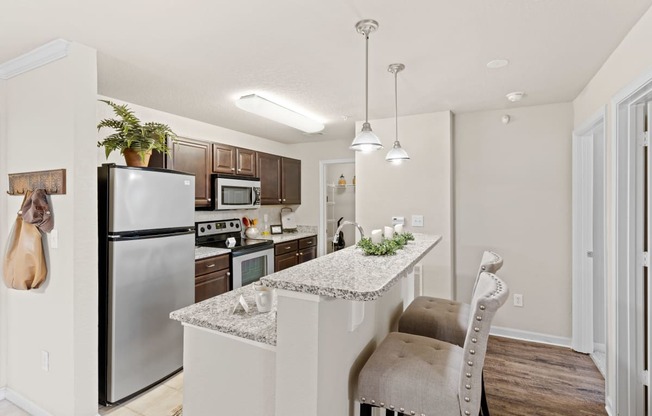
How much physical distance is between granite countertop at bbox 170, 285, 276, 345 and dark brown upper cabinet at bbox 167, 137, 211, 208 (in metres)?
2.08

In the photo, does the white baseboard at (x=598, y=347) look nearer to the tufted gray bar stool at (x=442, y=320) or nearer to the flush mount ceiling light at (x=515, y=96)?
the tufted gray bar stool at (x=442, y=320)

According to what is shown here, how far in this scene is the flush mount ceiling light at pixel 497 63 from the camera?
2272 millimetres

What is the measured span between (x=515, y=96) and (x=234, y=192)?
10.2ft

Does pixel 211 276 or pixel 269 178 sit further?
pixel 269 178

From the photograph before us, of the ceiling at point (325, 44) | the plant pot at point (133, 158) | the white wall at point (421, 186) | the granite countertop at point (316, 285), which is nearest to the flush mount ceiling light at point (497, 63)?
the ceiling at point (325, 44)

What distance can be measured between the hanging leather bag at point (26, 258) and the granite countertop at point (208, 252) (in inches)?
45.1

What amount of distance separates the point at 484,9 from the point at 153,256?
2653 mm

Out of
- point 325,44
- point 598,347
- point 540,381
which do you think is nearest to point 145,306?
point 325,44

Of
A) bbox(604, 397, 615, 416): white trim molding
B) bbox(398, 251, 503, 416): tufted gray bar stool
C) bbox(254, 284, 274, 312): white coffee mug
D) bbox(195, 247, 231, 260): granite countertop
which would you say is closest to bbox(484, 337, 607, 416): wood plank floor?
bbox(604, 397, 615, 416): white trim molding

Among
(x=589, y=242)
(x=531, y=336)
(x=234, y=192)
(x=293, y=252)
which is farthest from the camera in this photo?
(x=293, y=252)

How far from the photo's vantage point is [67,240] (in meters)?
2.03

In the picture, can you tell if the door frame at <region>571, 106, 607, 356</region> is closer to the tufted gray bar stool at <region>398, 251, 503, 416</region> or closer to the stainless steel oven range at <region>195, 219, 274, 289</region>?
the tufted gray bar stool at <region>398, 251, 503, 416</region>

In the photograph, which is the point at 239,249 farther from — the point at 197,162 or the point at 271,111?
the point at 271,111

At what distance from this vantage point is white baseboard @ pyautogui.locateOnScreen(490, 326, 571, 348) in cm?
326
